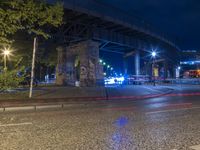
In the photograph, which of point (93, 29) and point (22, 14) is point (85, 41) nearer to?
point (93, 29)

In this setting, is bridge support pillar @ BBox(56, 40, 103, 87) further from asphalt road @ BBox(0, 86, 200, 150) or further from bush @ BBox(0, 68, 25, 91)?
asphalt road @ BBox(0, 86, 200, 150)

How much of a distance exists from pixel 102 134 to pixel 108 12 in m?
29.4

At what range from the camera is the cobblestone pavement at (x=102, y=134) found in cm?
702

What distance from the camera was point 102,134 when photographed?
8.40 m

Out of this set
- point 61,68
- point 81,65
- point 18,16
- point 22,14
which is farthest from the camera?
point 61,68

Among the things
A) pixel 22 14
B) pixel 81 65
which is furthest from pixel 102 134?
pixel 81 65

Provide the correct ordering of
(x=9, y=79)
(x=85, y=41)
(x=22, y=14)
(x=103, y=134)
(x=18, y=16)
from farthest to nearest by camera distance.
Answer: (x=85, y=41) < (x=22, y=14) < (x=9, y=79) < (x=18, y=16) < (x=103, y=134)

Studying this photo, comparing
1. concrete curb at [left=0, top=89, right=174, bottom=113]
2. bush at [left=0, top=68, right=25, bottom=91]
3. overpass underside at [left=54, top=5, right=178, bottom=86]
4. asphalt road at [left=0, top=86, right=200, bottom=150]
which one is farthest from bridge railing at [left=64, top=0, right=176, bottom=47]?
asphalt road at [left=0, top=86, right=200, bottom=150]

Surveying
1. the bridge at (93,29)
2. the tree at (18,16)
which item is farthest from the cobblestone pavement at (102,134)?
the bridge at (93,29)

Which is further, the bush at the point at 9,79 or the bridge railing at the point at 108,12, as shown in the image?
the bridge railing at the point at 108,12

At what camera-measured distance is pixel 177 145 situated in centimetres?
704

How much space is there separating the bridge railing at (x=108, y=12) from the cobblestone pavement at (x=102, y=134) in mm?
21755

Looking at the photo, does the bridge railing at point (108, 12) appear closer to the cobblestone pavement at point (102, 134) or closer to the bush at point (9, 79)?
the bush at point (9, 79)

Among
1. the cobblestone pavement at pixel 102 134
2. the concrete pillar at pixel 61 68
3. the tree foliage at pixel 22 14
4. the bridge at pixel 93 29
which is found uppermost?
the bridge at pixel 93 29
